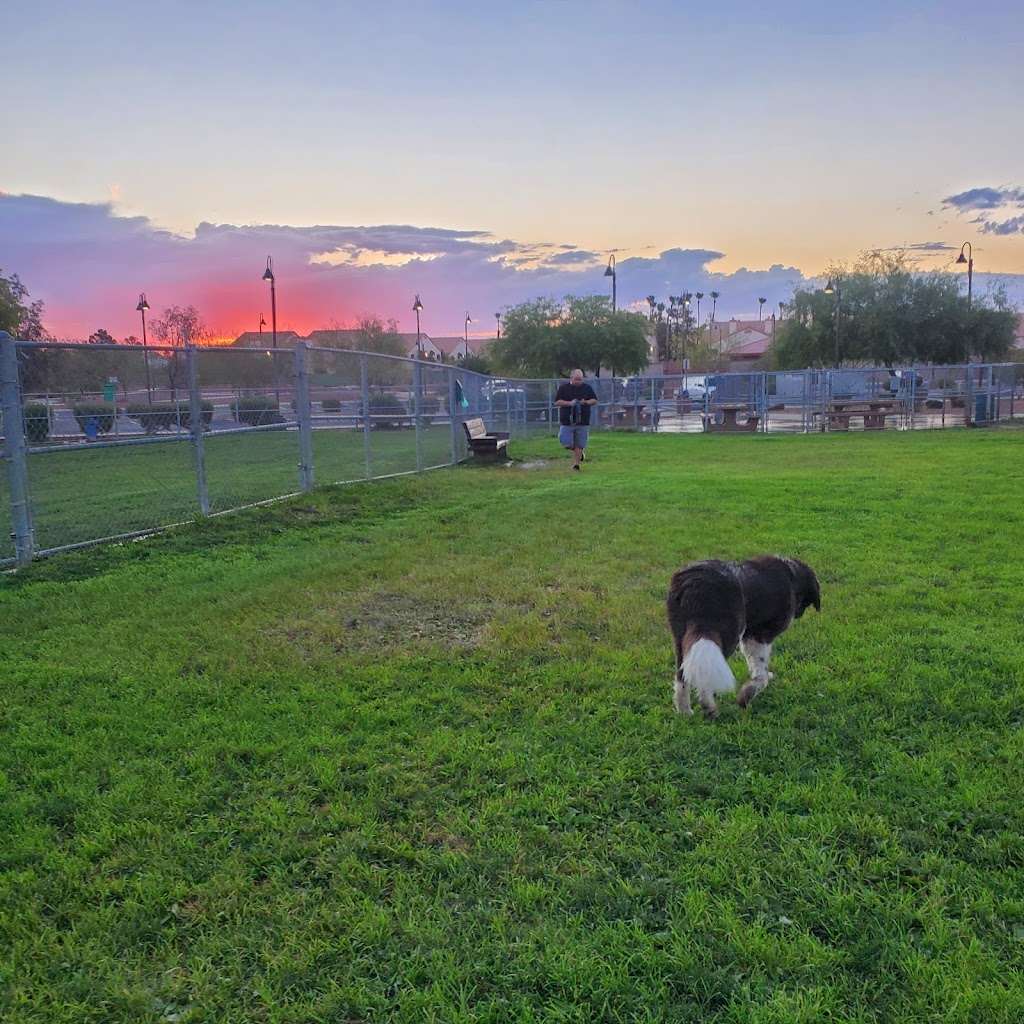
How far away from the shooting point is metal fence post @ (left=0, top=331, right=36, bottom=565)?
21.6 ft

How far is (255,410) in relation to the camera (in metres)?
12.3

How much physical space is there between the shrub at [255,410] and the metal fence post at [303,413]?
139 cm

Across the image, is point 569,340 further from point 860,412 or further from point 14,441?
point 14,441

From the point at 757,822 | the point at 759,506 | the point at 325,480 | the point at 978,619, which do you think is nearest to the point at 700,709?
the point at 757,822

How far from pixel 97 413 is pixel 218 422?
3.34 m

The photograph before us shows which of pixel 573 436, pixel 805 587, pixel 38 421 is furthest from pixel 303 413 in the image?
pixel 805 587

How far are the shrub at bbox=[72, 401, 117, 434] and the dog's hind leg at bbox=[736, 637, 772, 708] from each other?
8687 mm

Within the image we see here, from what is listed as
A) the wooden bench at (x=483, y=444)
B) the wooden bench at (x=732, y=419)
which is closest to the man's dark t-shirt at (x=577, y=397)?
the wooden bench at (x=483, y=444)

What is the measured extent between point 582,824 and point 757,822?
66 cm

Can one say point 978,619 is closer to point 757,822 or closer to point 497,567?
point 757,822

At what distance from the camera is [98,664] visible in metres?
4.54

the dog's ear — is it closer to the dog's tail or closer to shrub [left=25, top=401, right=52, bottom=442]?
the dog's tail

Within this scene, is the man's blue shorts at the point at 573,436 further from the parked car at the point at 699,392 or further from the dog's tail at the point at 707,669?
the parked car at the point at 699,392

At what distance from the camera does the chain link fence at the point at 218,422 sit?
26.7 ft
